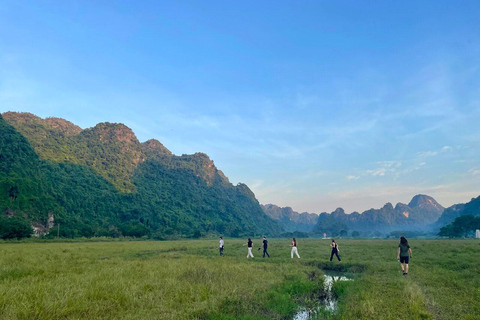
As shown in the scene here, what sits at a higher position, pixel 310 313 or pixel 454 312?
pixel 454 312

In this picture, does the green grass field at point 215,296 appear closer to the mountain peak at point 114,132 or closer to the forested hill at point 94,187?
the forested hill at point 94,187

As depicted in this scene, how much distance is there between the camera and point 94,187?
12838cm

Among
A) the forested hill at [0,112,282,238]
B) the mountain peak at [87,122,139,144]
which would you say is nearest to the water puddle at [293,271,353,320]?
the forested hill at [0,112,282,238]

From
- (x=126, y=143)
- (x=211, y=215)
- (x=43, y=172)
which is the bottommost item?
(x=211, y=215)

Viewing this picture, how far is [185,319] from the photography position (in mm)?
6996

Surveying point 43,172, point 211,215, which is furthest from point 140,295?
point 211,215

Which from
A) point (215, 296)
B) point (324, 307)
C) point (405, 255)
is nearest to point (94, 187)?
point (215, 296)

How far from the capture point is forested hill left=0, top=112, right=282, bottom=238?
8288 centimetres

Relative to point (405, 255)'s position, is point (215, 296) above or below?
below

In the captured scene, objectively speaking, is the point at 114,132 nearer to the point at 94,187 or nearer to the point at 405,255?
the point at 94,187

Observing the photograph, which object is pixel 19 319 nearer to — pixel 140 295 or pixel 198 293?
pixel 140 295

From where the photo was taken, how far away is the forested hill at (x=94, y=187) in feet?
272

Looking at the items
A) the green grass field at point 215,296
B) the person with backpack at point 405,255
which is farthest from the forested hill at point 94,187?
the person with backpack at point 405,255

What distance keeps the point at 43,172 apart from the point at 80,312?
132 meters
